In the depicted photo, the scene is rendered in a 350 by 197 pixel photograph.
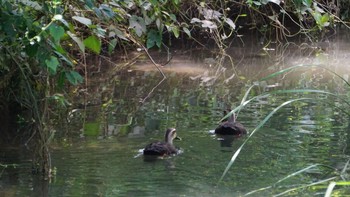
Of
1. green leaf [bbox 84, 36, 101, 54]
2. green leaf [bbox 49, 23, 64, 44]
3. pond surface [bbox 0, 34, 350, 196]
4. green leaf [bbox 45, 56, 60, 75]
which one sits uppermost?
green leaf [bbox 49, 23, 64, 44]

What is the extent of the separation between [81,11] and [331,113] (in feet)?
10.6

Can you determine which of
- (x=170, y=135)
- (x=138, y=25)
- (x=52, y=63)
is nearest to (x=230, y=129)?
(x=170, y=135)

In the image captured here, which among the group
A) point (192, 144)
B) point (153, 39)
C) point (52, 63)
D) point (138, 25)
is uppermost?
point (138, 25)

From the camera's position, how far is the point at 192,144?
730 centimetres

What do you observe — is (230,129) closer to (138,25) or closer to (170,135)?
(170,135)

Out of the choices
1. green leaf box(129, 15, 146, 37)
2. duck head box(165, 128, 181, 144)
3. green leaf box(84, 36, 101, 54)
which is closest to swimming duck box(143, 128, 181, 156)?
duck head box(165, 128, 181, 144)

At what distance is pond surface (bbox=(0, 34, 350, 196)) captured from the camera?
578cm

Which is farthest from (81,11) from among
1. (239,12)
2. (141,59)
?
(239,12)

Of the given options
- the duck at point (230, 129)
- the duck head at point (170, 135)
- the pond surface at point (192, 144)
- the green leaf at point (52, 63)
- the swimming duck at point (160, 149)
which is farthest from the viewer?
the duck at point (230, 129)


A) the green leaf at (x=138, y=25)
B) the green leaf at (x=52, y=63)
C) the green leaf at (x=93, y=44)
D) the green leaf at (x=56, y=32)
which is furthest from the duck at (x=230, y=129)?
the green leaf at (x=56, y=32)

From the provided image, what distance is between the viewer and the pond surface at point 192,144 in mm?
5781

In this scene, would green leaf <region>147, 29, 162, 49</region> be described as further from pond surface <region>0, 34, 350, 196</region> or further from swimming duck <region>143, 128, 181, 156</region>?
swimming duck <region>143, 128, 181, 156</region>

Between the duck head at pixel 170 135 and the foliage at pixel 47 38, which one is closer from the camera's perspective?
the foliage at pixel 47 38

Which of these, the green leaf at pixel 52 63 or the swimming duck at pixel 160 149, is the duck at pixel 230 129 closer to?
the swimming duck at pixel 160 149
